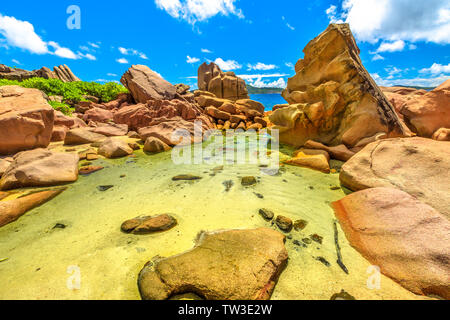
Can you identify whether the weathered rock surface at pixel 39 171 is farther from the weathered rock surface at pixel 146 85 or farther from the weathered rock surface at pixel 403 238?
the weathered rock surface at pixel 146 85

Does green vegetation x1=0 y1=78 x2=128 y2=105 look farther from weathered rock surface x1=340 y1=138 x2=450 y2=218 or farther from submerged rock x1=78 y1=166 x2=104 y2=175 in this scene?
weathered rock surface x1=340 y1=138 x2=450 y2=218

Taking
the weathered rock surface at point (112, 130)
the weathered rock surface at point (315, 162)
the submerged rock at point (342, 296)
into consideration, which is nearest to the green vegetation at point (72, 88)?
the weathered rock surface at point (112, 130)

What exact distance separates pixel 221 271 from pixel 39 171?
16.9ft

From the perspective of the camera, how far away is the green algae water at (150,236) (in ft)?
5.91

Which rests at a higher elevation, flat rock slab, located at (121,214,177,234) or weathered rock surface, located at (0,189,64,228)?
weathered rock surface, located at (0,189,64,228)

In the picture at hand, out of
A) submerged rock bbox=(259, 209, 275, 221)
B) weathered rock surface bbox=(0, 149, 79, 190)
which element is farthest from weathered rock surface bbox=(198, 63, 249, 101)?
submerged rock bbox=(259, 209, 275, 221)

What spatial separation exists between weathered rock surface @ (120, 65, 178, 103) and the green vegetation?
3932mm

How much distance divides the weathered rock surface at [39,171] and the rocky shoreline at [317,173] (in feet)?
0.07

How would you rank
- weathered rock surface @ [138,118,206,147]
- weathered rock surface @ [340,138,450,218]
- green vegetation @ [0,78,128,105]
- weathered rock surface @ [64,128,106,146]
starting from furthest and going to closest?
green vegetation @ [0,78,128,105]
weathered rock surface @ [138,118,206,147]
weathered rock surface @ [64,128,106,146]
weathered rock surface @ [340,138,450,218]

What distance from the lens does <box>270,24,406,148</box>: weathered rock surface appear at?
6.03 meters

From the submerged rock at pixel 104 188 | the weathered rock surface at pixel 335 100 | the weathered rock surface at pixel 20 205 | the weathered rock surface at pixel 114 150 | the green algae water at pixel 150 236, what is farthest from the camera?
the weathered rock surface at pixel 114 150
